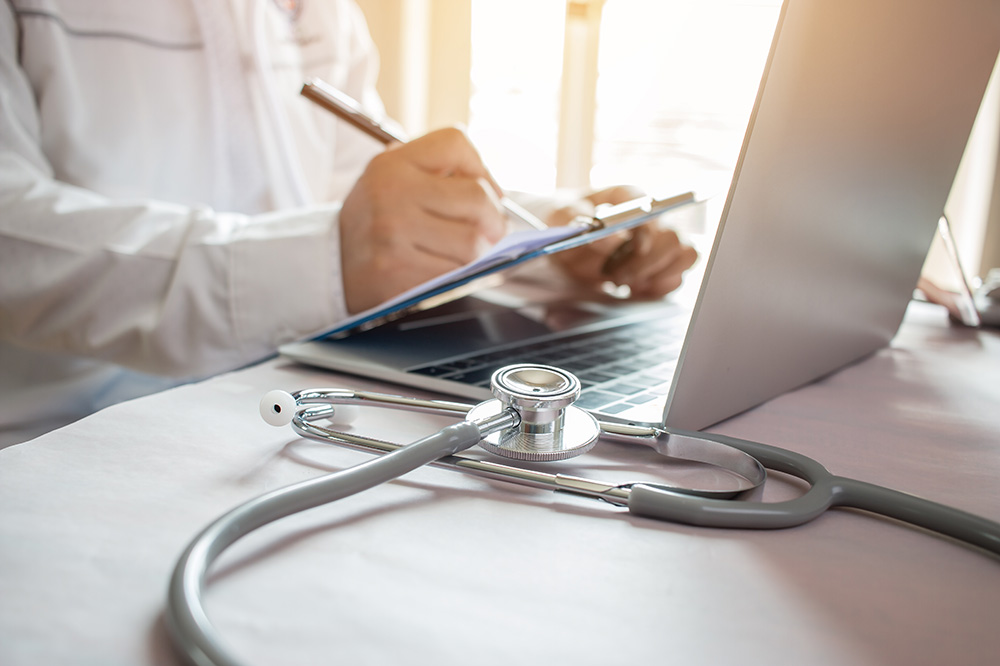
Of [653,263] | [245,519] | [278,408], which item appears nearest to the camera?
[245,519]

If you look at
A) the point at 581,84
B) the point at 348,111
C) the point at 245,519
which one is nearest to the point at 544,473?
the point at 245,519

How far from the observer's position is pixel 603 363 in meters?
0.45

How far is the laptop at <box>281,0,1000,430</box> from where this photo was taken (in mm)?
283

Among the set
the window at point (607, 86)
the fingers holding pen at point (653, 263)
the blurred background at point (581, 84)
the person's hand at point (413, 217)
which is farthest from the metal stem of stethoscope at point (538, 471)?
the window at point (607, 86)

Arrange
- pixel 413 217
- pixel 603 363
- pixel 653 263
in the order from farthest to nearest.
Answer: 1. pixel 653 263
2. pixel 413 217
3. pixel 603 363

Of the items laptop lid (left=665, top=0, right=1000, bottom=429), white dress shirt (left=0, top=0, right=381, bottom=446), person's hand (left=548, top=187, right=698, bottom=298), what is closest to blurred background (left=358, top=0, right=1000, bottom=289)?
white dress shirt (left=0, top=0, right=381, bottom=446)

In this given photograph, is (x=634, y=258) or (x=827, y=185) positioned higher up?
(x=827, y=185)

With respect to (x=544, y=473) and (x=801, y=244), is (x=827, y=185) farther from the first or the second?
(x=544, y=473)

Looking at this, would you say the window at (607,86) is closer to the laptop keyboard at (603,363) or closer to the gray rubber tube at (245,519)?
the laptop keyboard at (603,363)

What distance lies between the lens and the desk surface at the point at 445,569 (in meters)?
0.17

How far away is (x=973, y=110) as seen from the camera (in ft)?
1.61

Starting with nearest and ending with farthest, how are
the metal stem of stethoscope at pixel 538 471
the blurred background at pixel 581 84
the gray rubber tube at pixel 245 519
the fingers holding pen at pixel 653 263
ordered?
the gray rubber tube at pixel 245 519 → the metal stem of stethoscope at pixel 538 471 → the fingers holding pen at pixel 653 263 → the blurred background at pixel 581 84

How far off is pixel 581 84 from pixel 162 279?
7.12ft

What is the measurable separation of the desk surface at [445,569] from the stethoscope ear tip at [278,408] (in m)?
0.01
